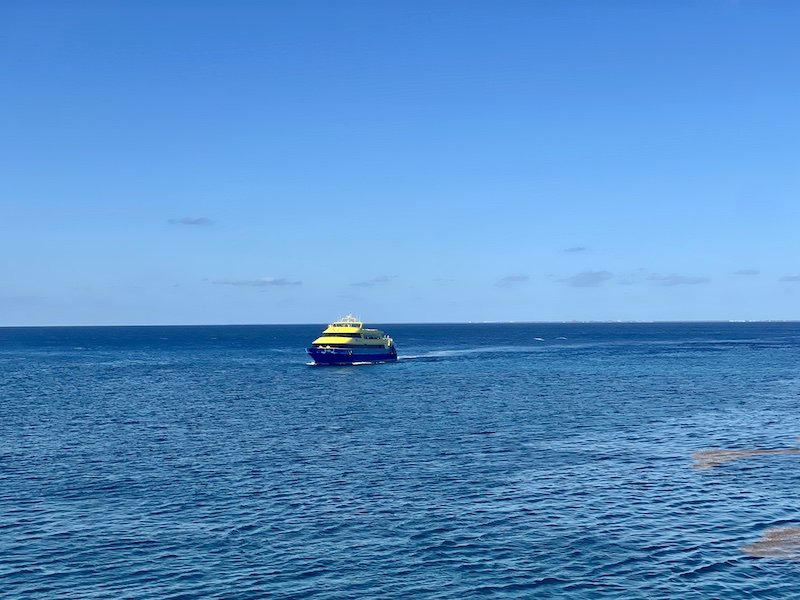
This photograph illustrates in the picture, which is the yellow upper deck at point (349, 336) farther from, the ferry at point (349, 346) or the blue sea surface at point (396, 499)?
the blue sea surface at point (396, 499)

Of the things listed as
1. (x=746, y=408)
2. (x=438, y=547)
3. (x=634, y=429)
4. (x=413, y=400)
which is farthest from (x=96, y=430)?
(x=746, y=408)

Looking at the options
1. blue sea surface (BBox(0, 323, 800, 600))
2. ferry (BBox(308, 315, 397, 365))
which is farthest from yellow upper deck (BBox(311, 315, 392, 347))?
blue sea surface (BBox(0, 323, 800, 600))

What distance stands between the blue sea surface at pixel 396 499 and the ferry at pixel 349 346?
2633 inches

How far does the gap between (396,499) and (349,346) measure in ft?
417

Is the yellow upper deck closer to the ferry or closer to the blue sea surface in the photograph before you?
the ferry

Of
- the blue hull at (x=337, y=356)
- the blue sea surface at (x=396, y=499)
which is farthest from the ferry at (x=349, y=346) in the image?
the blue sea surface at (x=396, y=499)

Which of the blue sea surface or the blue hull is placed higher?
the blue hull

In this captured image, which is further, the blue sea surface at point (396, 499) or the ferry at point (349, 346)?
the ferry at point (349, 346)

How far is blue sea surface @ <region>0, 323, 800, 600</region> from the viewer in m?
39.4

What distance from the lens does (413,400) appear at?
113375mm

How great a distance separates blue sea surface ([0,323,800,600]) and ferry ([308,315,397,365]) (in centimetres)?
6689

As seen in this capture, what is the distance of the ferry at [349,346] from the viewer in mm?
177625

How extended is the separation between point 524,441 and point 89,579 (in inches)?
1854

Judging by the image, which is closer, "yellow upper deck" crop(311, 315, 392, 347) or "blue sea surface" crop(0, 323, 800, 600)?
"blue sea surface" crop(0, 323, 800, 600)
